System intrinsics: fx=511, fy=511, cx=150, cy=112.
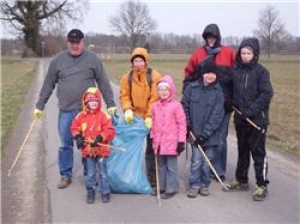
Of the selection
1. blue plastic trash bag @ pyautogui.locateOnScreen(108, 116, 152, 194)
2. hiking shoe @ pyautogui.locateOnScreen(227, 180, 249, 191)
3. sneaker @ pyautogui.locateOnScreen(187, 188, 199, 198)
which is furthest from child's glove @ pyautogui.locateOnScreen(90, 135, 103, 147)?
hiking shoe @ pyautogui.locateOnScreen(227, 180, 249, 191)

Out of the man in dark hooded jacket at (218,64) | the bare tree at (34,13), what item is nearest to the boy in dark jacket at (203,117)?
the man in dark hooded jacket at (218,64)

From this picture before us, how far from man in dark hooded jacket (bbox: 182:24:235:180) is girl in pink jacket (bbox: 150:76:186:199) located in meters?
0.54

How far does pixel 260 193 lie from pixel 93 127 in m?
2.09

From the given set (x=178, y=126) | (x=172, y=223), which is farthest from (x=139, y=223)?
(x=178, y=126)

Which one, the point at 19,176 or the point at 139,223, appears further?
the point at 19,176

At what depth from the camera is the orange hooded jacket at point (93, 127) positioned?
589cm

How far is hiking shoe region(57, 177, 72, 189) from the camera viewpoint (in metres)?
6.48

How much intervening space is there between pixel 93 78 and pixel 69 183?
4.60 ft

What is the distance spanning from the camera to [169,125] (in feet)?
19.6

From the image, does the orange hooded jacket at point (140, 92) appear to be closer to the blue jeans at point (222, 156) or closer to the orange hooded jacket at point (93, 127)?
the orange hooded jacket at point (93, 127)

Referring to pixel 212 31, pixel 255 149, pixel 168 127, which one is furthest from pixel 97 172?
pixel 212 31

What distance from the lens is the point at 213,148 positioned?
625 centimetres

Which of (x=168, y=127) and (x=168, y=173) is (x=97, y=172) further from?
(x=168, y=127)

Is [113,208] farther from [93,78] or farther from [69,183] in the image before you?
[93,78]
